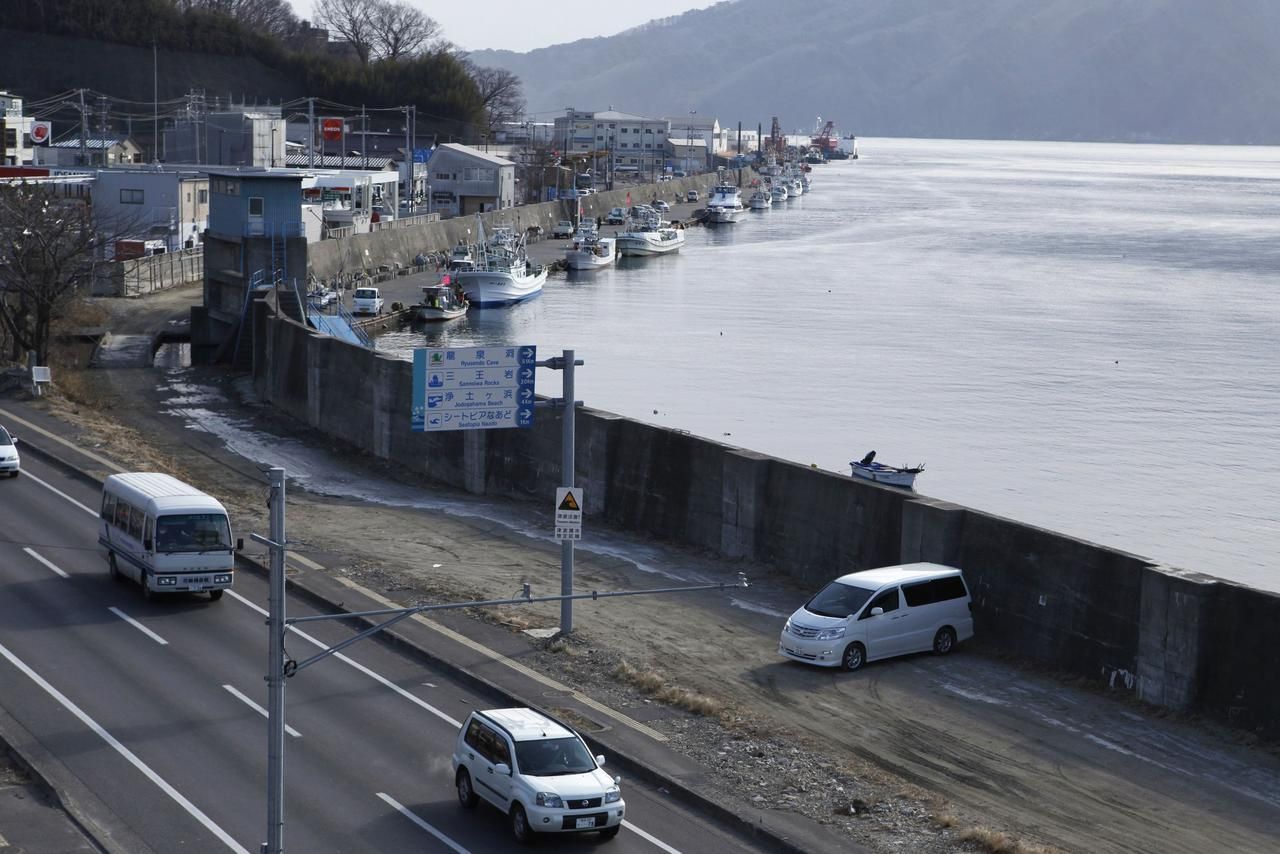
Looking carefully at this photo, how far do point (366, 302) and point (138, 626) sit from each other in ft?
198

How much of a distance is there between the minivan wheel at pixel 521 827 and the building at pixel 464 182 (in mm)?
124095

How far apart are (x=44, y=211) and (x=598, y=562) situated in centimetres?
3367

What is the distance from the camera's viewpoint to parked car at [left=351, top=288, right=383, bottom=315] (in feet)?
279

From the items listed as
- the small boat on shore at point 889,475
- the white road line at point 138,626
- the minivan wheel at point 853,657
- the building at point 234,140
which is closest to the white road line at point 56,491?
the white road line at point 138,626

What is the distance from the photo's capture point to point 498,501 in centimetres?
4203

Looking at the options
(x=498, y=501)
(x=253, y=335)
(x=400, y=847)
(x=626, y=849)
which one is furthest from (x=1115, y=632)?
(x=253, y=335)

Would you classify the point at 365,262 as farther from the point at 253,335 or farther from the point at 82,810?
the point at 82,810

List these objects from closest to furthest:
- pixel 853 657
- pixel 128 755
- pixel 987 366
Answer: pixel 128 755
pixel 853 657
pixel 987 366

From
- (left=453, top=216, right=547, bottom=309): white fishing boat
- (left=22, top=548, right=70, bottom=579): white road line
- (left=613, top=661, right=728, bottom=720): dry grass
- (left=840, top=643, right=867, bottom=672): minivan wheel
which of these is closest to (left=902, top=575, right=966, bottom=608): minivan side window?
(left=840, top=643, right=867, bottom=672): minivan wheel

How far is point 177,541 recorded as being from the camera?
27.0 metres

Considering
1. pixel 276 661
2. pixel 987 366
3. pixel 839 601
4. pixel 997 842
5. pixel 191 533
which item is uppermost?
pixel 276 661

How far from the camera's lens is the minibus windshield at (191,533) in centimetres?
2680

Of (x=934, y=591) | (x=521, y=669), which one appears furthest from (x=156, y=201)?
(x=934, y=591)

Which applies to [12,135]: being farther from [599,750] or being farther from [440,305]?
[599,750]
